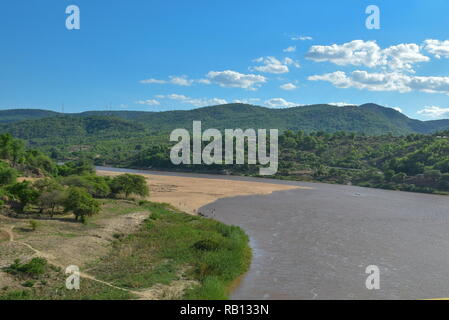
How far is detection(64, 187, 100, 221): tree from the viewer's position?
36.8 meters

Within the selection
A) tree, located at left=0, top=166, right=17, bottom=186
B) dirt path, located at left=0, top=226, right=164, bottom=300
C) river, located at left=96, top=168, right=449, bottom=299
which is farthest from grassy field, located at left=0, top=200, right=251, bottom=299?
tree, located at left=0, top=166, right=17, bottom=186

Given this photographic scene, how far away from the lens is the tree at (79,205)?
121 ft

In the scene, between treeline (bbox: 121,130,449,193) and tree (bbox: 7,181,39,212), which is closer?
tree (bbox: 7,181,39,212)

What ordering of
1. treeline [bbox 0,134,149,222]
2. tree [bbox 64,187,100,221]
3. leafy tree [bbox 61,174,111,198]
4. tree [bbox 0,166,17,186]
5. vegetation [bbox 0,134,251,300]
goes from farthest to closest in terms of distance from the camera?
leafy tree [bbox 61,174,111,198] < tree [bbox 0,166,17,186] < treeline [bbox 0,134,149,222] < tree [bbox 64,187,100,221] < vegetation [bbox 0,134,251,300]

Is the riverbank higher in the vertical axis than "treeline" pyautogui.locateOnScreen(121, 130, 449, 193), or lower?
lower

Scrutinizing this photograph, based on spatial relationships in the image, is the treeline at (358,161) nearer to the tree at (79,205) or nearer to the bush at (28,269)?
the tree at (79,205)

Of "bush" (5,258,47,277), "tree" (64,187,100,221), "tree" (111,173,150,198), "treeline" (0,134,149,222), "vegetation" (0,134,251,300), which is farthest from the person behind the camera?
"tree" (111,173,150,198)

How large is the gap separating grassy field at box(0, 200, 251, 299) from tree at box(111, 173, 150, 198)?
1378cm

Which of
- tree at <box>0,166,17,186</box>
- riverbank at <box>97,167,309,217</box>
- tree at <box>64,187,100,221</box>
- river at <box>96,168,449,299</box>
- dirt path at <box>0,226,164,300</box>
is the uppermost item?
tree at <box>0,166,17,186</box>

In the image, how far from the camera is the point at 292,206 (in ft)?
196

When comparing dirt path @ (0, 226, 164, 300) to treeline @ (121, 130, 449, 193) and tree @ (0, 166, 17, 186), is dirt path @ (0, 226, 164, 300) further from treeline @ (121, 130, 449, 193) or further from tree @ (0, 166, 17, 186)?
treeline @ (121, 130, 449, 193)

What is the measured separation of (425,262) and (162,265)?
2263 cm

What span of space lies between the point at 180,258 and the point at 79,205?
556 inches
